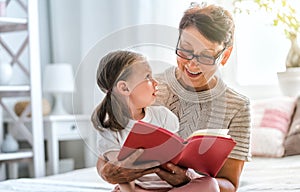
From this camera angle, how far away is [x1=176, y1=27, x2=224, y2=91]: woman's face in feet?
2.76

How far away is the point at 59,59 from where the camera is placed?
3414 millimetres

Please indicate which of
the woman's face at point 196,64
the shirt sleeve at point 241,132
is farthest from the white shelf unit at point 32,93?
the woman's face at point 196,64

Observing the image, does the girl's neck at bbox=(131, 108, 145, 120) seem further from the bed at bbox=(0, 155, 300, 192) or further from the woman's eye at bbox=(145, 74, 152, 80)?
the bed at bbox=(0, 155, 300, 192)

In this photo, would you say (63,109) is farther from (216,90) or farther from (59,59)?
(216,90)

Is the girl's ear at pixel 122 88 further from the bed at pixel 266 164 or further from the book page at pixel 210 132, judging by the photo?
the bed at pixel 266 164

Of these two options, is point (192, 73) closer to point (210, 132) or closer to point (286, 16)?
point (210, 132)

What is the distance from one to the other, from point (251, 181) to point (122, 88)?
972 mm

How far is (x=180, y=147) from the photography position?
2.65 ft

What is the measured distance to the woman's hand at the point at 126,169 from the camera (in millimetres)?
807

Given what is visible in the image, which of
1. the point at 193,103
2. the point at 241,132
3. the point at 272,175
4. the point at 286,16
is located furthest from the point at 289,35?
the point at 193,103

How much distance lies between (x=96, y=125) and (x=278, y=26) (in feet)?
7.44

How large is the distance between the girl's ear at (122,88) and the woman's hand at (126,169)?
0.09 metres

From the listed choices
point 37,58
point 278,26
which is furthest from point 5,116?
point 278,26

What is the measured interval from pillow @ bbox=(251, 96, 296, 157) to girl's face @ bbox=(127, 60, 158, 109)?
1557mm
